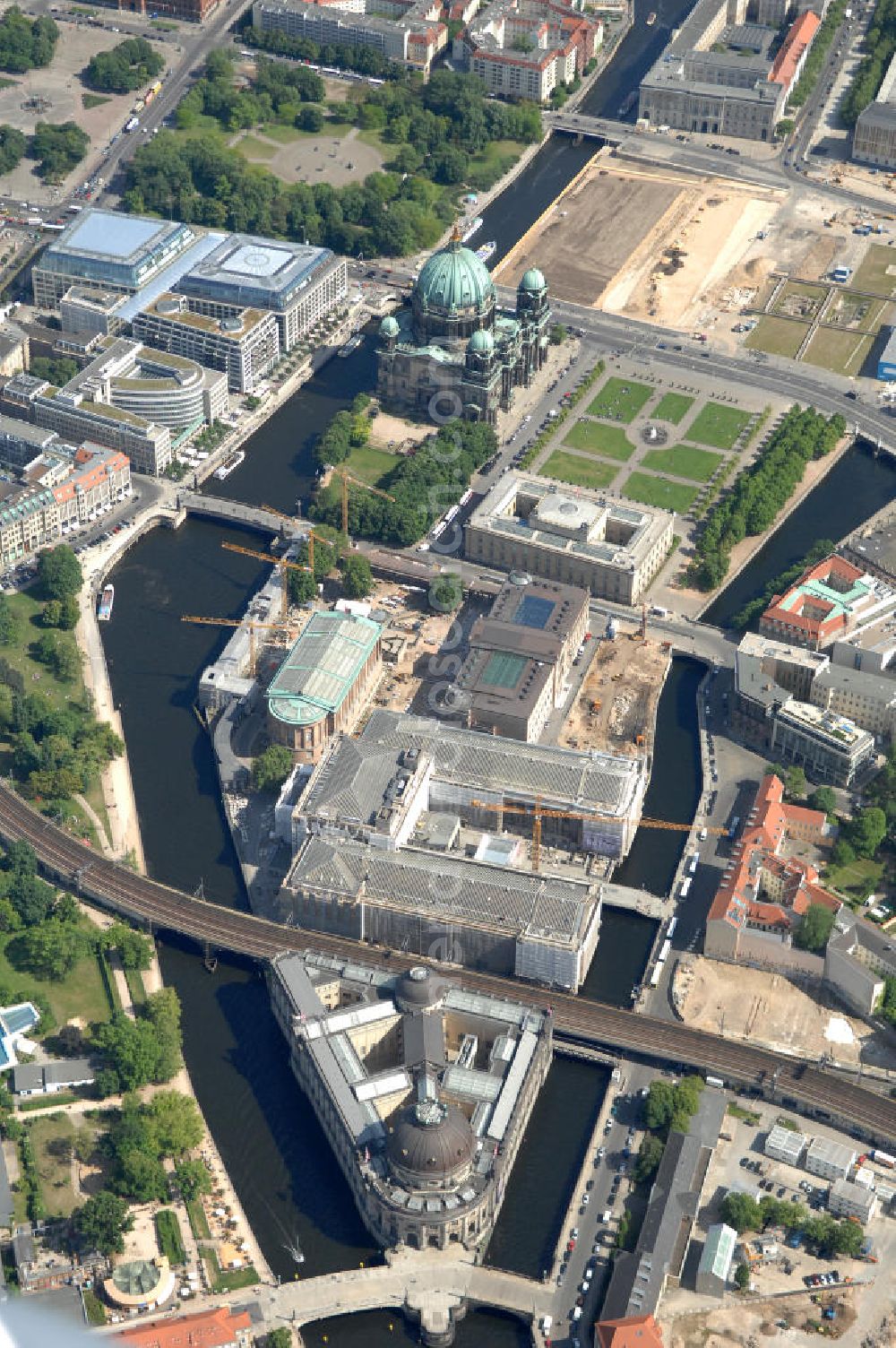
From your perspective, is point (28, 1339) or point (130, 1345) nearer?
point (28, 1339)

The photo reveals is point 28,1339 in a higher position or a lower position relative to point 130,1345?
higher
